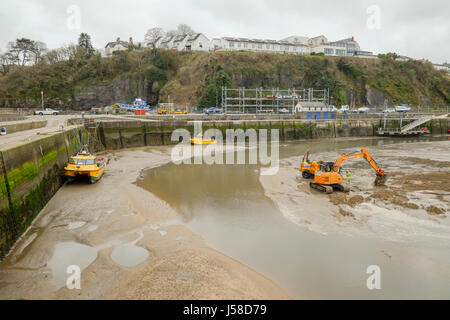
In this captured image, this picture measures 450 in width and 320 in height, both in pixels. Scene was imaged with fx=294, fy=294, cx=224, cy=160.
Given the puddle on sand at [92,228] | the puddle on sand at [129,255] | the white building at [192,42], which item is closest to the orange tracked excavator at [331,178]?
the puddle on sand at [129,255]

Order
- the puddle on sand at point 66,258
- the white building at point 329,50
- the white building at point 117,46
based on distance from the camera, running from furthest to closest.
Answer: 1. the white building at point 329,50
2. the white building at point 117,46
3. the puddle on sand at point 66,258

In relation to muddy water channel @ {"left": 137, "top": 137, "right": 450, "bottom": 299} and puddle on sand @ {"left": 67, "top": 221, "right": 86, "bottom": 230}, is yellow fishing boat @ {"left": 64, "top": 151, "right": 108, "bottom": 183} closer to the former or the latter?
muddy water channel @ {"left": 137, "top": 137, "right": 450, "bottom": 299}

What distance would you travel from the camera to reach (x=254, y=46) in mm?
80562

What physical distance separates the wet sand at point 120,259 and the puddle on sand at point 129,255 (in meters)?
0.03

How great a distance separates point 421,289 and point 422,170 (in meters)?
16.6

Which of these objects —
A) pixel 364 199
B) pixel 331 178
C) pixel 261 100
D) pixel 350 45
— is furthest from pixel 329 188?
pixel 350 45

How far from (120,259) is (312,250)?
247 inches

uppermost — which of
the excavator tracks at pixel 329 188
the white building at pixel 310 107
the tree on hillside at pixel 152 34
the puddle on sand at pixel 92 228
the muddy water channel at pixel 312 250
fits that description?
the tree on hillside at pixel 152 34

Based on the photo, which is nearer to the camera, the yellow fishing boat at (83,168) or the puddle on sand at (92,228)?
the puddle on sand at (92,228)

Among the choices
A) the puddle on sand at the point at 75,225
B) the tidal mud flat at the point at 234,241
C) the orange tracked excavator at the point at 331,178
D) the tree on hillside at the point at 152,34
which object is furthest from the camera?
the tree on hillside at the point at 152,34

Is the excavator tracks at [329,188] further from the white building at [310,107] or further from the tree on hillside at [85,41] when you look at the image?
the tree on hillside at [85,41]

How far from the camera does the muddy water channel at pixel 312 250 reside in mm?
8016

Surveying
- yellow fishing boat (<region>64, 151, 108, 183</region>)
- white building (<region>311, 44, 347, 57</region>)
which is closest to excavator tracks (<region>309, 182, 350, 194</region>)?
yellow fishing boat (<region>64, 151, 108, 183</region>)

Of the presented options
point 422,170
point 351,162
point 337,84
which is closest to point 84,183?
point 351,162
